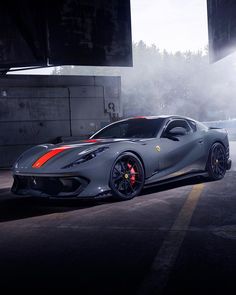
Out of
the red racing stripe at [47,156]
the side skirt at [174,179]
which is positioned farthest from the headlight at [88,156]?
the side skirt at [174,179]

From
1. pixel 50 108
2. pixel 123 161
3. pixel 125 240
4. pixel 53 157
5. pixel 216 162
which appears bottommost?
pixel 125 240

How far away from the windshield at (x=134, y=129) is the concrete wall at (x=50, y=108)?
657cm

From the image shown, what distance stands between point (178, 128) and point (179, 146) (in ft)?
0.96

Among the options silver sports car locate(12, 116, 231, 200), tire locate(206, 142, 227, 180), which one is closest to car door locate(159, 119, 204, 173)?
silver sports car locate(12, 116, 231, 200)

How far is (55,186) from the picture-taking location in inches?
198

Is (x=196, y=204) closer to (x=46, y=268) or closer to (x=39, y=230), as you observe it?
(x=39, y=230)

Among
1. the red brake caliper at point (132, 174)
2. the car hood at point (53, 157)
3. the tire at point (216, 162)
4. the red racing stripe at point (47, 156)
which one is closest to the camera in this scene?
the car hood at point (53, 157)

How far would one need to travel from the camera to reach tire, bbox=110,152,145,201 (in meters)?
5.27

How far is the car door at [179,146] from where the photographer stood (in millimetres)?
6055

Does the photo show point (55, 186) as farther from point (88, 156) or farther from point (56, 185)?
point (88, 156)

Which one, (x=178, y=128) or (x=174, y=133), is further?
(x=178, y=128)

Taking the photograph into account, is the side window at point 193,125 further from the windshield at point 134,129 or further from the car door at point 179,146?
the windshield at point 134,129

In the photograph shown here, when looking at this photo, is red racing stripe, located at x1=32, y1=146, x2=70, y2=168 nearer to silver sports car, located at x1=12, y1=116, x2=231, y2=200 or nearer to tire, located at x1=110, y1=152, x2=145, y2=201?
silver sports car, located at x1=12, y1=116, x2=231, y2=200

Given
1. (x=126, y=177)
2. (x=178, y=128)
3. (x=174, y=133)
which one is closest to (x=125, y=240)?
(x=126, y=177)
